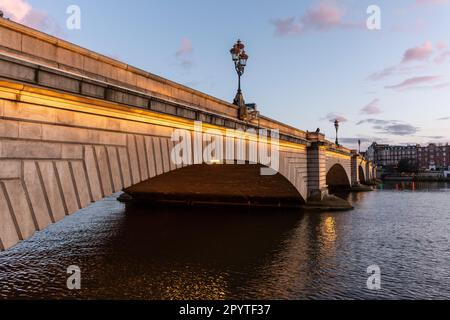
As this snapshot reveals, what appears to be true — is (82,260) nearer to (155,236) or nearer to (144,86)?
(155,236)

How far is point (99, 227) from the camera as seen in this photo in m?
27.0

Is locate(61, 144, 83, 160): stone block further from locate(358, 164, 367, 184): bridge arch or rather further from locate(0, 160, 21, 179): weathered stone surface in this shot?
locate(358, 164, 367, 184): bridge arch

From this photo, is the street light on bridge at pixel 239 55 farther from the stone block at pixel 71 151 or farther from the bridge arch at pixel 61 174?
the stone block at pixel 71 151

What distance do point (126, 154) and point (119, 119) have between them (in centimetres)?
111

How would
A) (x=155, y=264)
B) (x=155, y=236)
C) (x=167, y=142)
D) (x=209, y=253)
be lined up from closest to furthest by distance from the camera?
1. (x=167, y=142)
2. (x=155, y=264)
3. (x=209, y=253)
4. (x=155, y=236)

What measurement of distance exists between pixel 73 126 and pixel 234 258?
35.0 feet

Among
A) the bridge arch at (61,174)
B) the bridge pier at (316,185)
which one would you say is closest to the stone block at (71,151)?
the bridge arch at (61,174)

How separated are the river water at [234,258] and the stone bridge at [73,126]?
4.65 m

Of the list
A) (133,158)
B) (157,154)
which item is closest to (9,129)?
(133,158)

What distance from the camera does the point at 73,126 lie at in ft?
33.4

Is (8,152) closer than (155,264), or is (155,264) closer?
(8,152)

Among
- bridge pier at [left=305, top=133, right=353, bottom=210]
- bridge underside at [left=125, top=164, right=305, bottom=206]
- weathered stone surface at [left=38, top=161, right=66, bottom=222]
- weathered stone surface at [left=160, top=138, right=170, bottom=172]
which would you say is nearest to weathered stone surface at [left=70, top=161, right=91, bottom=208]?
weathered stone surface at [left=38, top=161, right=66, bottom=222]

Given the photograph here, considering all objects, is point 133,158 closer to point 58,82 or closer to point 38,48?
point 58,82
